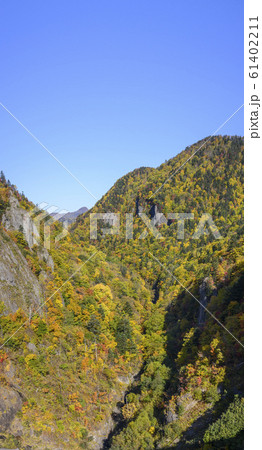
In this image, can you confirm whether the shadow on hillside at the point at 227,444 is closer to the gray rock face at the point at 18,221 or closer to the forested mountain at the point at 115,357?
the forested mountain at the point at 115,357

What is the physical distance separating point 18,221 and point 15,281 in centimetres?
1510

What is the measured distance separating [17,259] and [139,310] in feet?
109

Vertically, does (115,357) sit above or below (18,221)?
below

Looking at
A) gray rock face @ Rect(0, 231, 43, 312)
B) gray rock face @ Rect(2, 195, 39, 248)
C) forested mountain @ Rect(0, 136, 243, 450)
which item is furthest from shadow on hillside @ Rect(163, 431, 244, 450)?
gray rock face @ Rect(2, 195, 39, 248)

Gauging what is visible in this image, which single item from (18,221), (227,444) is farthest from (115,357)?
(227,444)

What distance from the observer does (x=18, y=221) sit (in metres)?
55.9

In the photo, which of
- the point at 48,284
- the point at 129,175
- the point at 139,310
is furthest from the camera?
the point at 129,175

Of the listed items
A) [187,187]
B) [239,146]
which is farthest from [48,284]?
[239,146]

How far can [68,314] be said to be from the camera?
48625 millimetres

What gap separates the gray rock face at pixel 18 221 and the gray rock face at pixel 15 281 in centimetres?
589

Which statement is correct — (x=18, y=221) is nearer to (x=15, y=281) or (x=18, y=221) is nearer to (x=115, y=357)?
(x=15, y=281)

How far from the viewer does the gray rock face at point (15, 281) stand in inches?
1624
